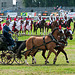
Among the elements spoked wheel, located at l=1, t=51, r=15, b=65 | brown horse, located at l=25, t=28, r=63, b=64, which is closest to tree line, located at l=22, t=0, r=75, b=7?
brown horse, located at l=25, t=28, r=63, b=64

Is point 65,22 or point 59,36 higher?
point 59,36

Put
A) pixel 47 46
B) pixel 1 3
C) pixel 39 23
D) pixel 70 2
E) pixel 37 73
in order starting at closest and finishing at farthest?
pixel 37 73 → pixel 47 46 → pixel 39 23 → pixel 70 2 → pixel 1 3

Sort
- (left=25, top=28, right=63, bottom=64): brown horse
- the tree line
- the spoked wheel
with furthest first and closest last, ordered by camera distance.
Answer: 1. the tree line
2. (left=25, top=28, right=63, bottom=64): brown horse
3. the spoked wheel

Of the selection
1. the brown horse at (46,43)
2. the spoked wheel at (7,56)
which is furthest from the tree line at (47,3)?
the spoked wheel at (7,56)

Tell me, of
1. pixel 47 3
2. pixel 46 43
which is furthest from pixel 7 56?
pixel 47 3

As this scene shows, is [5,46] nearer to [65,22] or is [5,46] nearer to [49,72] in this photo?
[49,72]

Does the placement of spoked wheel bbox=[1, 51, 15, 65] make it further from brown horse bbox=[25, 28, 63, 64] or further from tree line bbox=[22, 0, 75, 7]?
tree line bbox=[22, 0, 75, 7]

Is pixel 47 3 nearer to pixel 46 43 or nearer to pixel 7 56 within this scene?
pixel 46 43

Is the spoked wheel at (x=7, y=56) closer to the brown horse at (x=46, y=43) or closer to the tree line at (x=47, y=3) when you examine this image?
the brown horse at (x=46, y=43)

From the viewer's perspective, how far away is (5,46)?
14.4m

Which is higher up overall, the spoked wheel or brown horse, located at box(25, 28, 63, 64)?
brown horse, located at box(25, 28, 63, 64)

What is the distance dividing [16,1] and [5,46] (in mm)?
91911

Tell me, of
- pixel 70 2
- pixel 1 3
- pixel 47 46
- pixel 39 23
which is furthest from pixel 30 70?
pixel 1 3

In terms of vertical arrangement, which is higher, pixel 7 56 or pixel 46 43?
pixel 46 43
